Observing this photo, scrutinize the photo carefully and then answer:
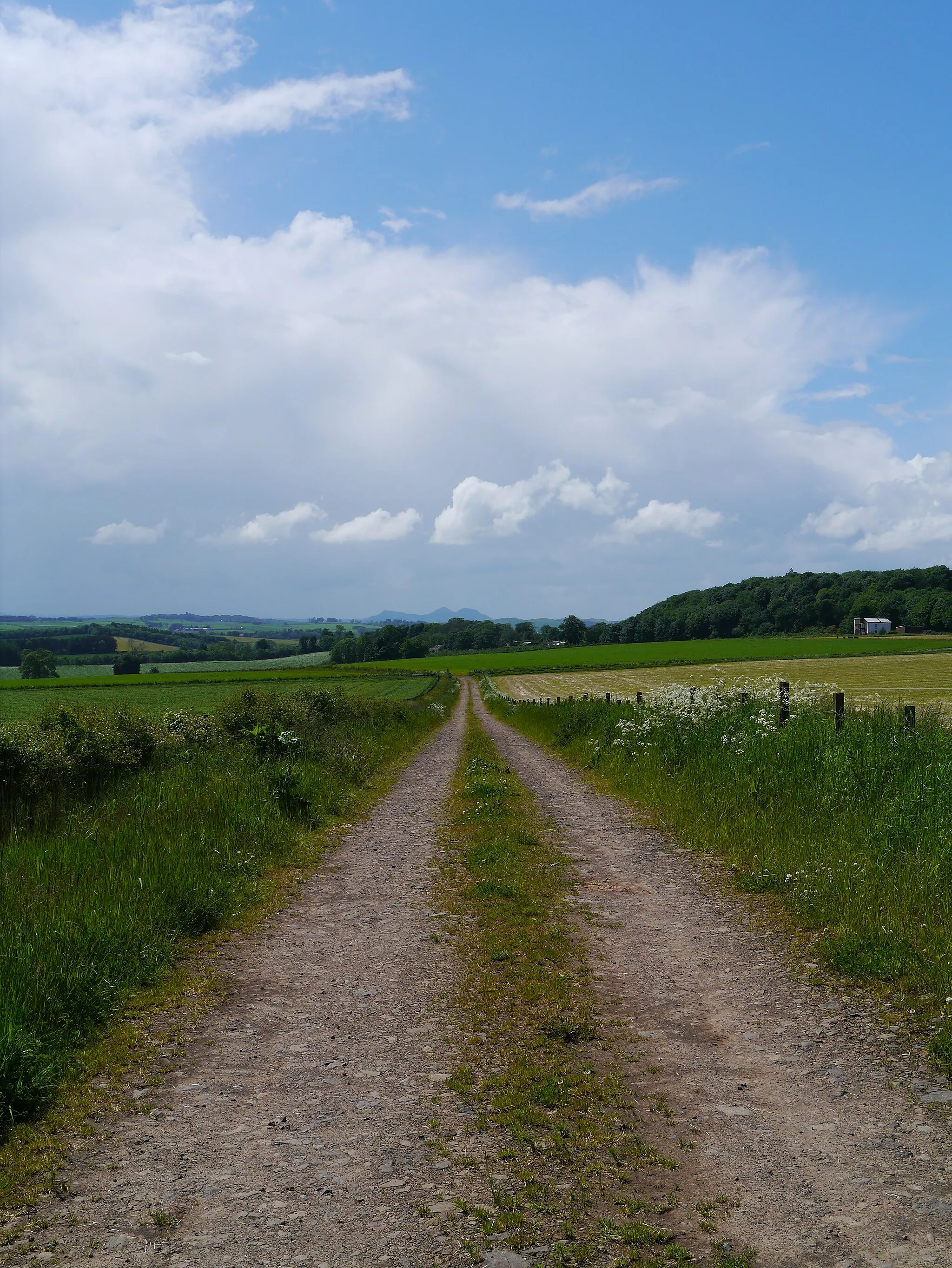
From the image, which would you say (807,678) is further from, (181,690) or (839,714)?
(181,690)

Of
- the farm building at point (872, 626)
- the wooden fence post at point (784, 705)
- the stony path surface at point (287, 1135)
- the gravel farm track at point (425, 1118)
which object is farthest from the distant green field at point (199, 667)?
the gravel farm track at point (425, 1118)

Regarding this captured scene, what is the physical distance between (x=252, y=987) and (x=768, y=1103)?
408cm

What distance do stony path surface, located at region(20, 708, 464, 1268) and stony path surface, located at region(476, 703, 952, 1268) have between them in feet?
4.86

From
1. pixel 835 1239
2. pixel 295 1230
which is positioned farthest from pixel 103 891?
pixel 835 1239

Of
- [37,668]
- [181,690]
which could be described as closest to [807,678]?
[181,690]

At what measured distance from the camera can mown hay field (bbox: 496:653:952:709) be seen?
3681cm

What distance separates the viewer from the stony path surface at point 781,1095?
Result: 131 inches

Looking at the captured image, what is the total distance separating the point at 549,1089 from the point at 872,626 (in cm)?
13671

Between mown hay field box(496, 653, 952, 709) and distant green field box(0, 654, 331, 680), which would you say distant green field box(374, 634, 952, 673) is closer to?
mown hay field box(496, 653, 952, 709)

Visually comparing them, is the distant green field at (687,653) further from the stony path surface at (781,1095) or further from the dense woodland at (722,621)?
the stony path surface at (781,1095)

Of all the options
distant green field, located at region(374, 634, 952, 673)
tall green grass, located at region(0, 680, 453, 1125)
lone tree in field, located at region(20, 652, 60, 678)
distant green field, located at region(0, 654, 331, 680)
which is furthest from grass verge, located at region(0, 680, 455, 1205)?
lone tree in field, located at region(20, 652, 60, 678)

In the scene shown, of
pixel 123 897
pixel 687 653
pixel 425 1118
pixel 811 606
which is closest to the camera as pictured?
pixel 425 1118

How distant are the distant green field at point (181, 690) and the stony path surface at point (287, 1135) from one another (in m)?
33.0

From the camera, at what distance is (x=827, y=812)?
10.0 m
